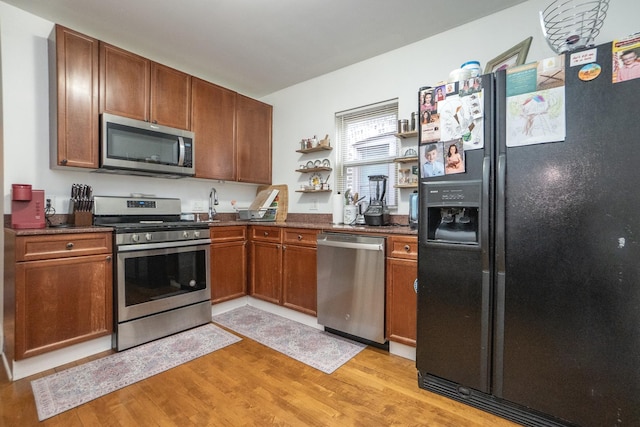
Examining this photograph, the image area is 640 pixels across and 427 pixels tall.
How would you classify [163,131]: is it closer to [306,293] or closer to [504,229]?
[306,293]

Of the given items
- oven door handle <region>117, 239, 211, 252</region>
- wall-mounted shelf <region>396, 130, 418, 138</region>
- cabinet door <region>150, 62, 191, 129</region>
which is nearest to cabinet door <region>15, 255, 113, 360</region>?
oven door handle <region>117, 239, 211, 252</region>

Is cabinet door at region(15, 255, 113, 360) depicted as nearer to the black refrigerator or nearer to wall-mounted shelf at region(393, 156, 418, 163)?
the black refrigerator

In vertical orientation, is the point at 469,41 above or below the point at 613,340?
above

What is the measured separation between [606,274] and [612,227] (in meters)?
0.21

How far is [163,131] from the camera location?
2.82 m

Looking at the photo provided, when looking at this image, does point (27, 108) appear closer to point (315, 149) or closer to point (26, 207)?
point (26, 207)

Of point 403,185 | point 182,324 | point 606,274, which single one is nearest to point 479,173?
point 606,274

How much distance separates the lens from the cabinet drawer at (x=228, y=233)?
299cm

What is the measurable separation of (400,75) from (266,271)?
2.38m

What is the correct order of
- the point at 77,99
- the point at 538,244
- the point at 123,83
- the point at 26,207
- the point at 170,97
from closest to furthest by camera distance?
the point at 538,244 < the point at 26,207 < the point at 77,99 < the point at 123,83 < the point at 170,97

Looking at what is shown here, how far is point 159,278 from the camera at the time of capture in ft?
8.29

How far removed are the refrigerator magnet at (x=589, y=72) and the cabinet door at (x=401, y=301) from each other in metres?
1.33

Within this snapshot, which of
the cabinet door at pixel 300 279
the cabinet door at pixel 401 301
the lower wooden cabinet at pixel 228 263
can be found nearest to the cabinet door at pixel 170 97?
the lower wooden cabinet at pixel 228 263

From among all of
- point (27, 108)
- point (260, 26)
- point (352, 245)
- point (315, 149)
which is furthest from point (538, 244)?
point (27, 108)
